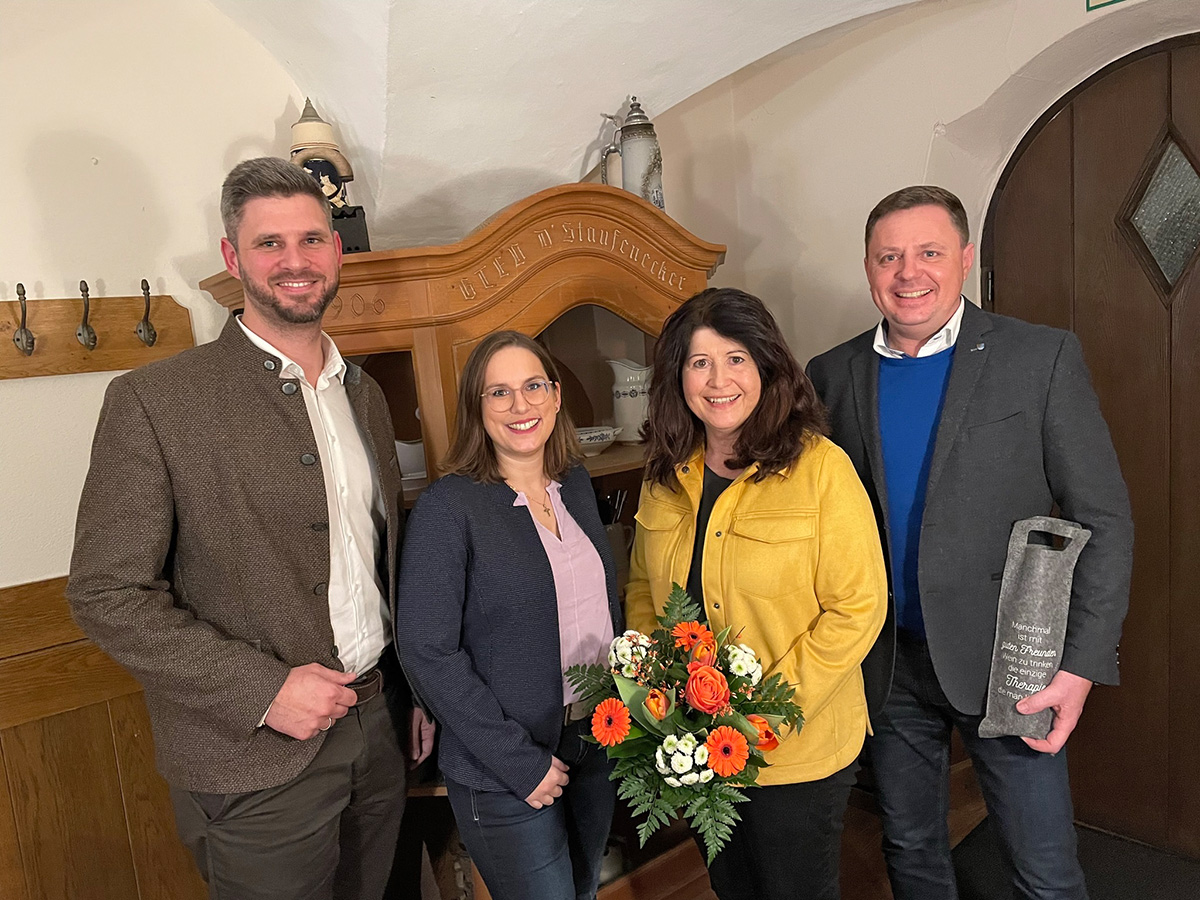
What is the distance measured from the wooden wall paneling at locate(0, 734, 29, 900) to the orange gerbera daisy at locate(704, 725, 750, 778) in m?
1.50

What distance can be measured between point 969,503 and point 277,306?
1304 mm

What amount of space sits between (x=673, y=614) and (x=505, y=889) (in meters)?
0.58

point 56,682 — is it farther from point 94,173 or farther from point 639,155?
point 639,155

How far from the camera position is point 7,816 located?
176 cm

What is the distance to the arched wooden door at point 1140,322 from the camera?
2.13 meters

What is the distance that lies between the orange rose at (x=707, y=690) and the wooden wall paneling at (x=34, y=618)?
1.35 metres

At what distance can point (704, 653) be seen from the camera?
132cm

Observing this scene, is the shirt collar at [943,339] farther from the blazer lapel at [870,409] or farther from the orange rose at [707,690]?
the orange rose at [707,690]

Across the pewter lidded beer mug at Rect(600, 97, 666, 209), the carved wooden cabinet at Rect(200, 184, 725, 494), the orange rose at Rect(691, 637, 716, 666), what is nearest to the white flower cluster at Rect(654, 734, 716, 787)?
the orange rose at Rect(691, 637, 716, 666)

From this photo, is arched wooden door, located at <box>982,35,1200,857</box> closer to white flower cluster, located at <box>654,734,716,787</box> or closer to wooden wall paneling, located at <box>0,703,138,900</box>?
white flower cluster, located at <box>654,734,716,787</box>

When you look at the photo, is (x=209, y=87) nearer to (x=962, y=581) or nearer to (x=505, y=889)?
(x=505, y=889)

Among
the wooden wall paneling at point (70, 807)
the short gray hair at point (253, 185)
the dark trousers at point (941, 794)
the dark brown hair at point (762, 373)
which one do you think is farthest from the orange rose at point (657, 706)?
the wooden wall paneling at point (70, 807)

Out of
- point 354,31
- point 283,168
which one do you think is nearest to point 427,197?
point 354,31

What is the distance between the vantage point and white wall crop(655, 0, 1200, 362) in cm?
215
